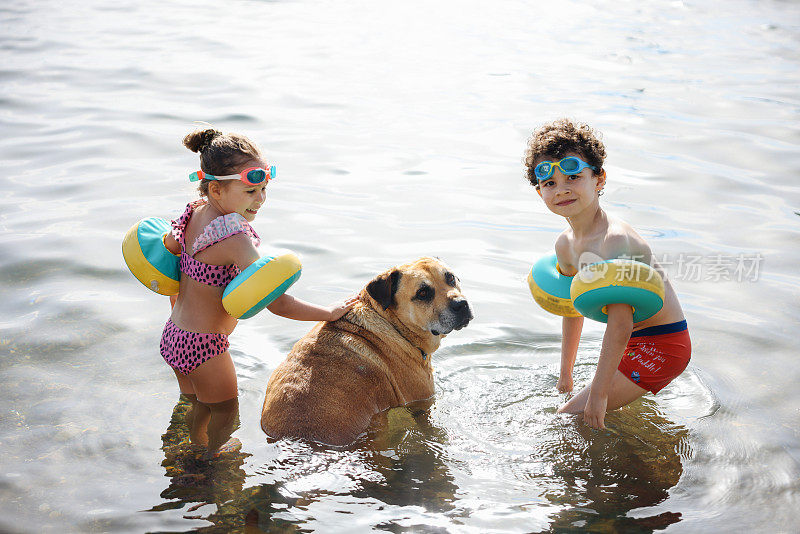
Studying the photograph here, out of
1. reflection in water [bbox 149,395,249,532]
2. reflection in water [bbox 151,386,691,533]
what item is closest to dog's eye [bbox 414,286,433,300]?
reflection in water [bbox 151,386,691,533]

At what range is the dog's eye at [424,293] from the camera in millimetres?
5879

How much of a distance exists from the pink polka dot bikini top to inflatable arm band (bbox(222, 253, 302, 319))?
337mm

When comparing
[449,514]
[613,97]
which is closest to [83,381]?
[449,514]

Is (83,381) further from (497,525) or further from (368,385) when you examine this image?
(497,525)

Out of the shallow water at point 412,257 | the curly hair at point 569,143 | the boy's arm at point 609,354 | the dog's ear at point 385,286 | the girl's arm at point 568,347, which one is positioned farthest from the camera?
the girl's arm at point 568,347

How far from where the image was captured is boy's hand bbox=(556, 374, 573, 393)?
20.5ft

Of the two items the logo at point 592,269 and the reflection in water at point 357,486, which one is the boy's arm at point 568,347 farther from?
the reflection in water at point 357,486

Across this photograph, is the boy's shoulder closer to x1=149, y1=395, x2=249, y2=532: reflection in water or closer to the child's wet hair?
the child's wet hair

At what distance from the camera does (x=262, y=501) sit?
15.3 ft

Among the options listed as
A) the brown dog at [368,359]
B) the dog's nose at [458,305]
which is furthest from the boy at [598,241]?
the brown dog at [368,359]

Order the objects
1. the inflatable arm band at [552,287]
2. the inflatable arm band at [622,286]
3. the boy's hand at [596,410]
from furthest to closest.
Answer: the inflatable arm band at [552,287], the boy's hand at [596,410], the inflatable arm band at [622,286]

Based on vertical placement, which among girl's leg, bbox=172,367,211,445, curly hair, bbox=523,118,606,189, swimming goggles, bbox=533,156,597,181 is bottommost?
girl's leg, bbox=172,367,211,445

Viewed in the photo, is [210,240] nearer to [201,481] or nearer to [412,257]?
[201,481]

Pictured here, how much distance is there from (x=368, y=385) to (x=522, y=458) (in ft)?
3.97
